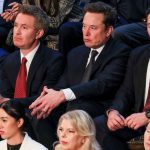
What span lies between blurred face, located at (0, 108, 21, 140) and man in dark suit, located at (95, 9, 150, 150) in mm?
492

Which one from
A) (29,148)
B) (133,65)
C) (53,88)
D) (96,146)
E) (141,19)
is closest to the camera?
(96,146)

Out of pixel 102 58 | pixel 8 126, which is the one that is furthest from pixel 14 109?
pixel 102 58

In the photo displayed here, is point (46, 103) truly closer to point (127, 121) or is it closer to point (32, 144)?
point (32, 144)

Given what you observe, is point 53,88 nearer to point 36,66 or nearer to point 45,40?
point 36,66

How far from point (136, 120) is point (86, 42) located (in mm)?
781

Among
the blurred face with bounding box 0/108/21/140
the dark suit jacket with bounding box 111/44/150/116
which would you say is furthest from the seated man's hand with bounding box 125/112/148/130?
the blurred face with bounding box 0/108/21/140

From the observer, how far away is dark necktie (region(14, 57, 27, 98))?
4.38 m

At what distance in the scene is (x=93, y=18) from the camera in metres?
4.21

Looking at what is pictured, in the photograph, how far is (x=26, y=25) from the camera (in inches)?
175

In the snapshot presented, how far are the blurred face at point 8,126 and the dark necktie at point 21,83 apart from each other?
0.56m

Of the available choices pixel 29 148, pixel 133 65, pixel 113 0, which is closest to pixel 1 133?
pixel 29 148

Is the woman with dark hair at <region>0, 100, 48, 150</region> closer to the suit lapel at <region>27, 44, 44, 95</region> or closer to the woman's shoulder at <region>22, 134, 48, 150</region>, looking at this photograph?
the woman's shoulder at <region>22, 134, 48, 150</region>

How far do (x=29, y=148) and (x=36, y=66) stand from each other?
81cm

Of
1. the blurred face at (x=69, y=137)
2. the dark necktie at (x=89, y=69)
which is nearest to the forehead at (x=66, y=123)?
the blurred face at (x=69, y=137)
